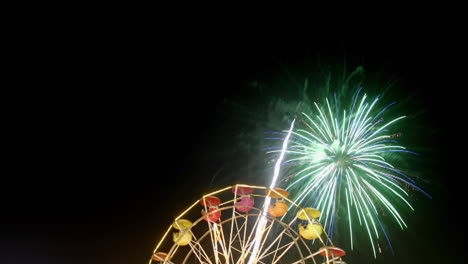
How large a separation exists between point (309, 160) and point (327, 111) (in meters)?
1.74

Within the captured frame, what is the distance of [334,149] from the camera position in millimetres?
10148

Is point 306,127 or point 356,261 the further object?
point 356,261

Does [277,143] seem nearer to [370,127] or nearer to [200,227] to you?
[370,127]

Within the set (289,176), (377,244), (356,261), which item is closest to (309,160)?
(289,176)

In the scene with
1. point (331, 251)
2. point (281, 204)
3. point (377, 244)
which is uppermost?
point (281, 204)

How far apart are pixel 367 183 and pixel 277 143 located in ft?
9.80

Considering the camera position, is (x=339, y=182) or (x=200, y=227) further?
(x=200, y=227)

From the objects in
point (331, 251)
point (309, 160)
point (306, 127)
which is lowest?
point (331, 251)

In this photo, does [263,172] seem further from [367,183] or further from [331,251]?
[331,251]

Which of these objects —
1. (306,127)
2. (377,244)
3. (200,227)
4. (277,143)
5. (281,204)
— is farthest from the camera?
(377,244)

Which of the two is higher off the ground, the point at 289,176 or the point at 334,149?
the point at 334,149

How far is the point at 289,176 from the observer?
398 inches

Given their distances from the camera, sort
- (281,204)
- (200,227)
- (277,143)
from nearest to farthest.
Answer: (281,204)
(277,143)
(200,227)

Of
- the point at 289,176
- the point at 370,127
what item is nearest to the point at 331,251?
the point at 289,176
